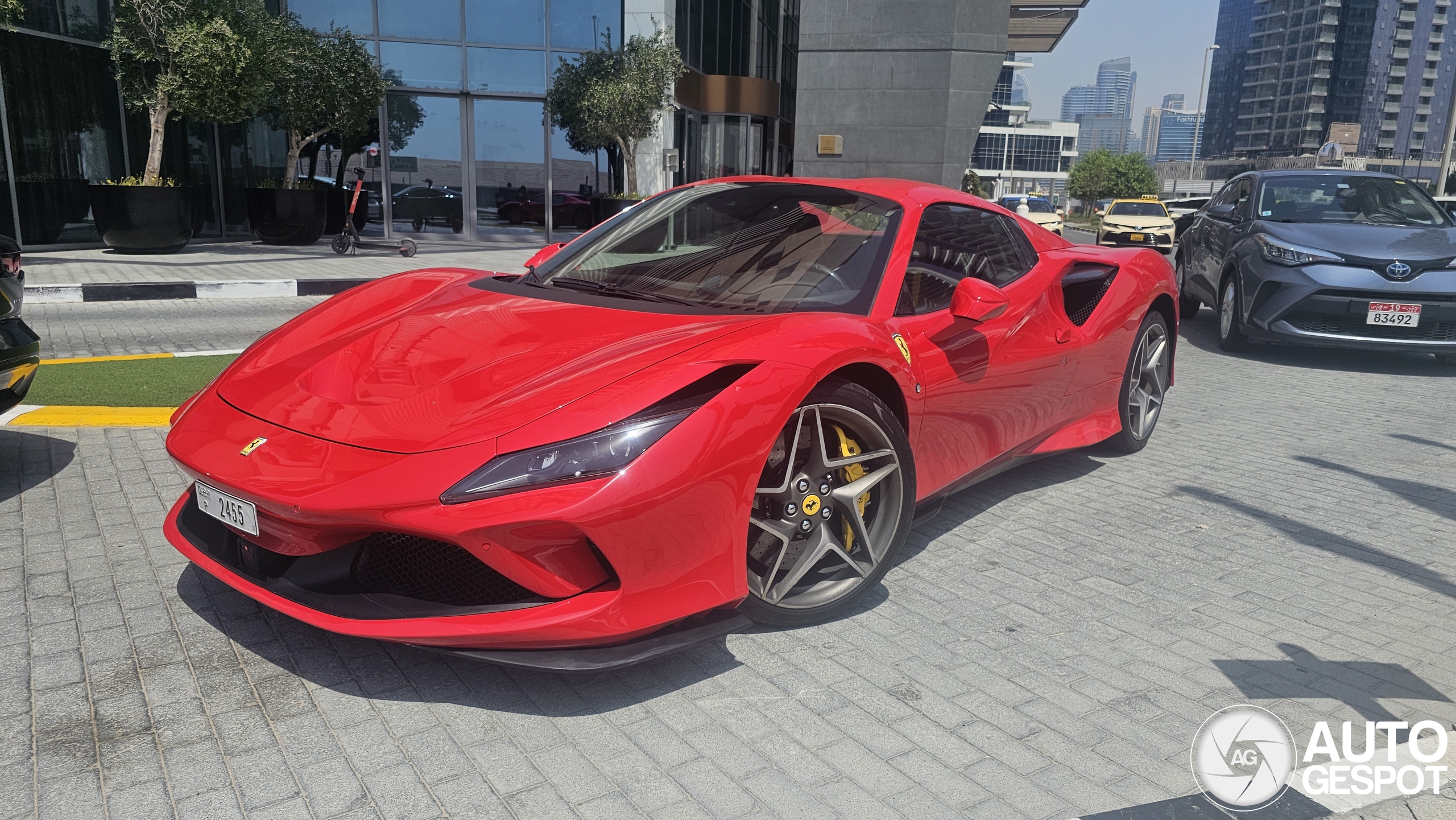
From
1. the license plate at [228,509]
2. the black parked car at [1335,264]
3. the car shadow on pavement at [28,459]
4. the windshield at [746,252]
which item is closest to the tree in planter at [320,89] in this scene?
the car shadow on pavement at [28,459]

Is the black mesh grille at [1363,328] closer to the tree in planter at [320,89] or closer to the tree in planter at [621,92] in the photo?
the tree in planter at [621,92]

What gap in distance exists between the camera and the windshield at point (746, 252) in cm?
325

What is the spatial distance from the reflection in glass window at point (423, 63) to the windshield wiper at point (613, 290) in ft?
58.4

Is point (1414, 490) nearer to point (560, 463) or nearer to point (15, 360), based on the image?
point (560, 463)

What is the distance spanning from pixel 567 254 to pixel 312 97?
14554 millimetres

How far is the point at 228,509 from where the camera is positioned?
2555mm

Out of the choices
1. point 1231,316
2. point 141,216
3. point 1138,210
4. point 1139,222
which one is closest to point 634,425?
point 1231,316

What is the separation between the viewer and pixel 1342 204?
8.41m

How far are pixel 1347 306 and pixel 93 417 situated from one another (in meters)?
8.16

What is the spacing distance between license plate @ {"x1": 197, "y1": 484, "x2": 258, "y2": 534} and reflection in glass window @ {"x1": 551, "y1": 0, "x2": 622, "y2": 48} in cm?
1887

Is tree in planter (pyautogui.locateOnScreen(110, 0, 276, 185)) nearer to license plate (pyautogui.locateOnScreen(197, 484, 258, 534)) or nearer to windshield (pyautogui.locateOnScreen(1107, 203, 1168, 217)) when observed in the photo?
license plate (pyautogui.locateOnScreen(197, 484, 258, 534))

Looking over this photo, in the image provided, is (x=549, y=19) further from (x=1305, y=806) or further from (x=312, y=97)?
(x=1305, y=806)

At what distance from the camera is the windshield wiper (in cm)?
323

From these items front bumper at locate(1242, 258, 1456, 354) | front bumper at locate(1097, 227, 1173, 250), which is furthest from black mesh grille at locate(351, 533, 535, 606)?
front bumper at locate(1097, 227, 1173, 250)
